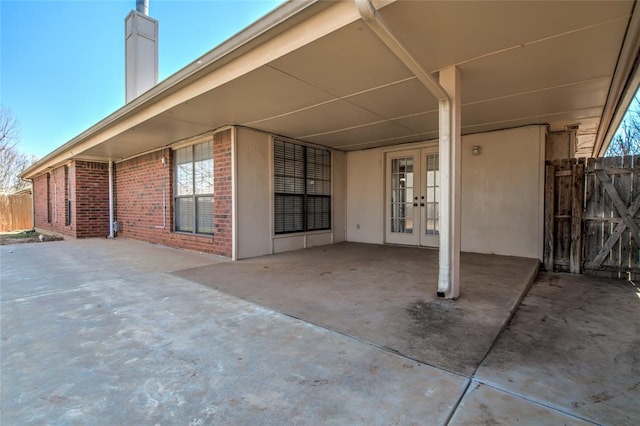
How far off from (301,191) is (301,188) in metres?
0.07

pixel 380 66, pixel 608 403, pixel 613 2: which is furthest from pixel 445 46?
pixel 608 403

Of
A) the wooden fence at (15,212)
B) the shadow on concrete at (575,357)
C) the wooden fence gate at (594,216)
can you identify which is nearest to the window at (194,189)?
the shadow on concrete at (575,357)

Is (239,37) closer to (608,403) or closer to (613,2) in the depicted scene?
(613,2)

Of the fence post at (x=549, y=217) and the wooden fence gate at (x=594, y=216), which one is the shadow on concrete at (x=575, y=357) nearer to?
the wooden fence gate at (x=594, y=216)

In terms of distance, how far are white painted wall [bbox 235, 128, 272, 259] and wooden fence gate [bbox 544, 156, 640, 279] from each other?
4877 millimetres

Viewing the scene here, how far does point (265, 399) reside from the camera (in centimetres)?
166

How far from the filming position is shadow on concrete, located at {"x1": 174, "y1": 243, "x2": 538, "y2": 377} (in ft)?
Result: 7.66

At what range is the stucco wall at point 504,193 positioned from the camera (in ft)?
17.7

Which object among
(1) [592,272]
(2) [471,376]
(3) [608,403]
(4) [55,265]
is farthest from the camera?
(4) [55,265]

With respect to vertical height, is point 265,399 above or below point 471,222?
below

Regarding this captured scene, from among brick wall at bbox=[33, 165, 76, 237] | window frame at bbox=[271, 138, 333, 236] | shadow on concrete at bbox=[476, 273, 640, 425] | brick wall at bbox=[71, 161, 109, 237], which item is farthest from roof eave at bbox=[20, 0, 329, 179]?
brick wall at bbox=[33, 165, 76, 237]

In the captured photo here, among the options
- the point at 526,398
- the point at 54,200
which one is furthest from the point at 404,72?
the point at 54,200

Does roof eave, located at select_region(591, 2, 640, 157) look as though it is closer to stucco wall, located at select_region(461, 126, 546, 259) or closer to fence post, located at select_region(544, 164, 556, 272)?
stucco wall, located at select_region(461, 126, 546, 259)

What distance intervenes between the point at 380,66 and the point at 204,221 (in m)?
4.80
